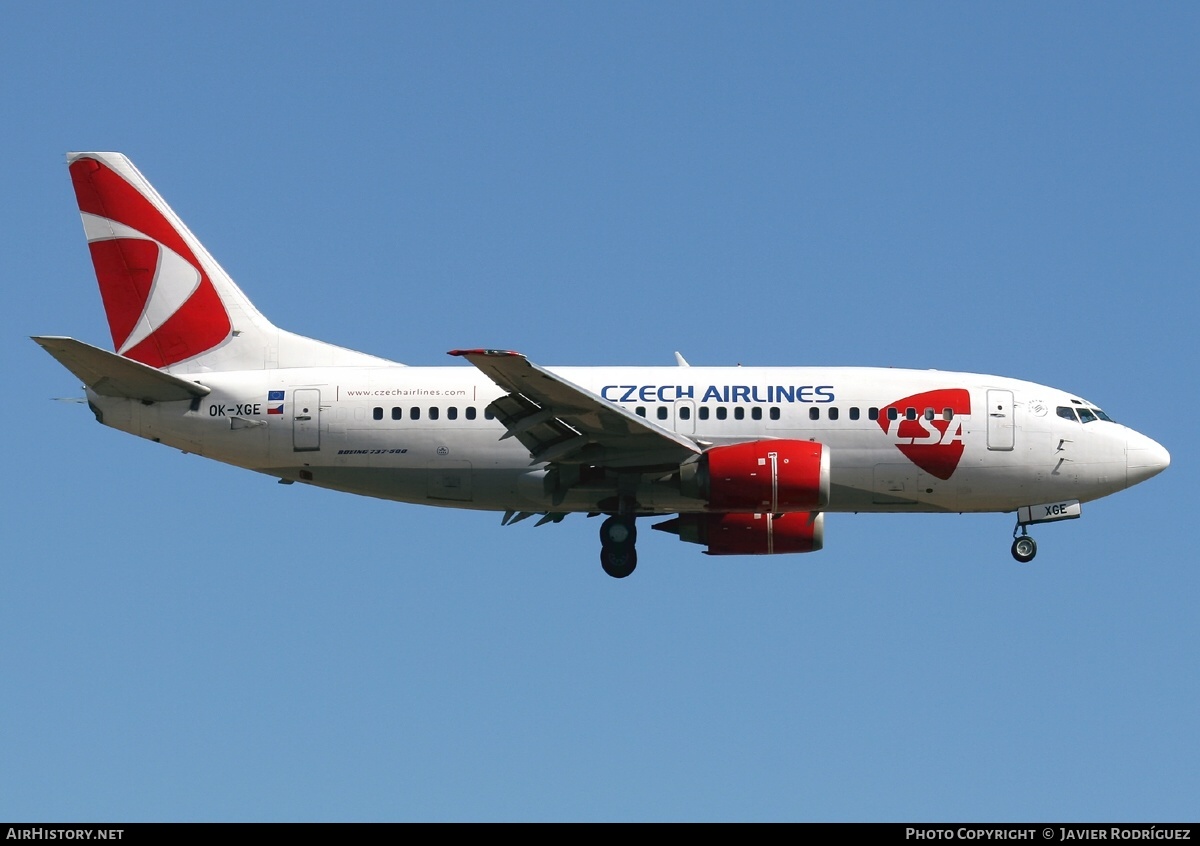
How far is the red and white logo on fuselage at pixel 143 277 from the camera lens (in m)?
44.9

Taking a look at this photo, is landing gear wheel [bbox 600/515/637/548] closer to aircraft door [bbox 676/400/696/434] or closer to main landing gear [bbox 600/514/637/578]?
main landing gear [bbox 600/514/637/578]

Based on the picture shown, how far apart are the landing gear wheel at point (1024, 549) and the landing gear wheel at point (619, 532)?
30.7ft

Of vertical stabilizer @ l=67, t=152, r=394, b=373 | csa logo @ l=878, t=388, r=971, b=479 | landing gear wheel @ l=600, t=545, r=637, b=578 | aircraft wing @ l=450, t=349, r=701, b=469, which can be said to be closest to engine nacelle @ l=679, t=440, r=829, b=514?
aircraft wing @ l=450, t=349, r=701, b=469

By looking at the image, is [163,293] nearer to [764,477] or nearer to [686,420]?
[686,420]

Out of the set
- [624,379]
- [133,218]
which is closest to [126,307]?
[133,218]

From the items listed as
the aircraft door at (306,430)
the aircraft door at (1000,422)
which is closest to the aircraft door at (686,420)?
the aircraft door at (1000,422)

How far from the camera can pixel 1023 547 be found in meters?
44.2

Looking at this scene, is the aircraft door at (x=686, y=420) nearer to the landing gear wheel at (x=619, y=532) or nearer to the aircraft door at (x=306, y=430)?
the landing gear wheel at (x=619, y=532)

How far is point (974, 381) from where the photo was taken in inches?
1743

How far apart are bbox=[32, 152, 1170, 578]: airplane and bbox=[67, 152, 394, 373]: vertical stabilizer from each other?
0.34 feet

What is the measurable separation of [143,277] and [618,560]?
13807 millimetres

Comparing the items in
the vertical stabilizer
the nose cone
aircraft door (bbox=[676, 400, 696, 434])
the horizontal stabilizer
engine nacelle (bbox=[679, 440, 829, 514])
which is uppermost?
the vertical stabilizer

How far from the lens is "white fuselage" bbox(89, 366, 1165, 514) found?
42.9m

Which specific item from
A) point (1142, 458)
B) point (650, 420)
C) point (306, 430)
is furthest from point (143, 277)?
point (1142, 458)
